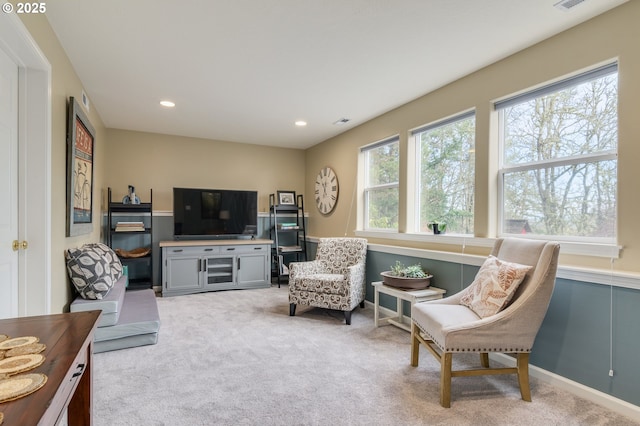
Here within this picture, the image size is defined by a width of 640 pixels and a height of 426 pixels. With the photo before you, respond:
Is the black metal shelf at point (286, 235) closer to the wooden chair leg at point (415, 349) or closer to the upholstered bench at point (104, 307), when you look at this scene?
the upholstered bench at point (104, 307)

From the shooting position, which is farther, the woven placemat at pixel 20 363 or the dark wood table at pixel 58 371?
the woven placemat at pixel 20 363

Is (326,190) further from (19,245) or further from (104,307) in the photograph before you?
(19,245)

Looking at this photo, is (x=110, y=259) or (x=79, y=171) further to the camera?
(x=110, y=259)

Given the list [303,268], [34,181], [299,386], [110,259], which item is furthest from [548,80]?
[110,259]

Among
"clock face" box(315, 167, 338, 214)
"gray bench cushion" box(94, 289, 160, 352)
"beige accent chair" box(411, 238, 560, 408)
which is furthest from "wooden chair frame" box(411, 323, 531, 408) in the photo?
"clock face" box(315, 167, 338, 214)

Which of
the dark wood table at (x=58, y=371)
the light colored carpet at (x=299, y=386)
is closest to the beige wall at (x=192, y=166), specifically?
the light colored carpet at (x=299, y=386)

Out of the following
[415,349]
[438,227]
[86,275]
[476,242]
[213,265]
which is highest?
[438,227]

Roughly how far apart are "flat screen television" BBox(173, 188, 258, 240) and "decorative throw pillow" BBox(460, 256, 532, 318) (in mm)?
3969

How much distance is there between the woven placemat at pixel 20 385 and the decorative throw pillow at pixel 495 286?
2265 mm

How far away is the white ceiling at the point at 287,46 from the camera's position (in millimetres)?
2092

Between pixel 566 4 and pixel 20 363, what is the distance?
10.0 ft

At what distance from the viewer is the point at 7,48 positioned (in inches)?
73.0

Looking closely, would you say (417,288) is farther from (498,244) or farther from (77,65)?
(77,65)

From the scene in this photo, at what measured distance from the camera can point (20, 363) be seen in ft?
3.00
